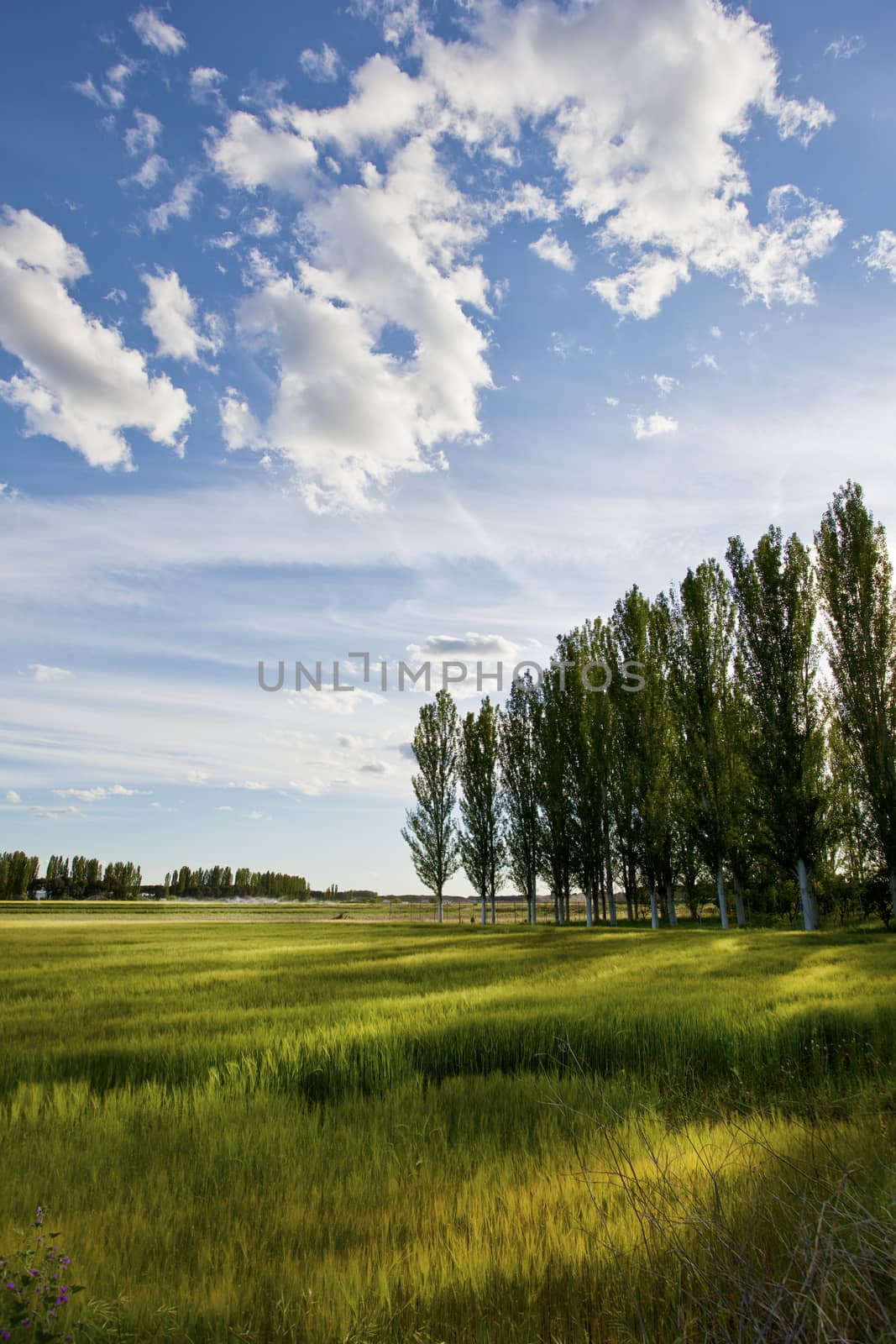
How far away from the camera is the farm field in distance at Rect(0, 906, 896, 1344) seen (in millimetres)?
1970

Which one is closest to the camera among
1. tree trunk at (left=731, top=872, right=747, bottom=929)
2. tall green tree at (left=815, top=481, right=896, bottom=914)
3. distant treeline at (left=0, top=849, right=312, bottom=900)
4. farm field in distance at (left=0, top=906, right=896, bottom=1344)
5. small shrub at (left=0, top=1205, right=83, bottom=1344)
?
small shrub at (left=0, top=1205, right=83, bottom=1344)

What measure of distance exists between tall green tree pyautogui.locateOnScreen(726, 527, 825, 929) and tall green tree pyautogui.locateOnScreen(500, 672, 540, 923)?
1429 centimetres

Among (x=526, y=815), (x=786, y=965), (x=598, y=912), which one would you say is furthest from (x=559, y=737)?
(x=786, y=965)

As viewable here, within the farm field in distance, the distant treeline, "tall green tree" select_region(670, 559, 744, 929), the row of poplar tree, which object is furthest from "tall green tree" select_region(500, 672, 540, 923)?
the distant treeline

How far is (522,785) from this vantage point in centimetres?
4194

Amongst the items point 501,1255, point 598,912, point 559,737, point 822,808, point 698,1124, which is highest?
point 559,737

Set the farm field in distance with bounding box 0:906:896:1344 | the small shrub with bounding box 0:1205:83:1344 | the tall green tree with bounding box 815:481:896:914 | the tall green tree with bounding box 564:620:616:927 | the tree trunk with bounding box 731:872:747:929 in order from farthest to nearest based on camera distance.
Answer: the tall green tree with bounding box 564:620:616:927, the tree trunk with bounding box 731:872:747:929, the tall green tree with bounding box 815:481:896:914, the farm field in distance with bounding box 0:906:896:1344, the small shrub with bounding box 0:1205:83:1344

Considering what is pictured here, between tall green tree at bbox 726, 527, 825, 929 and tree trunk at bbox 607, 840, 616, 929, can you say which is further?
tree trunk at bbox 607, 840, 616, 929

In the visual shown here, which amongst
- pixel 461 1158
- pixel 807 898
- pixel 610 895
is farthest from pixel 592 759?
pixel 461 1158

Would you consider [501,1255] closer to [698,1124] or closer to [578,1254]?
[578,1254]

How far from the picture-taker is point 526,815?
41125mm

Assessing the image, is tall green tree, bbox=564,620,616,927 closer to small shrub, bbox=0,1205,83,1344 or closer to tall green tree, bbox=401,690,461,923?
tall green tree, bbox=401,690,461,923

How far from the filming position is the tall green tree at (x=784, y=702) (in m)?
26.3

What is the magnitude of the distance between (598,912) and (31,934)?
105 ft
